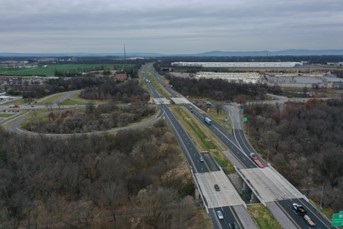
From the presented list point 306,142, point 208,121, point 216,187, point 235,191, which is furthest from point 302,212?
point 208,121

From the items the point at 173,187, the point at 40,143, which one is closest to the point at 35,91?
the point at 40,143

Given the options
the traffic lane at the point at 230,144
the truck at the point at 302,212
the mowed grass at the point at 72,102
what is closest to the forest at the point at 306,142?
→ the traffic lane at the point at 230,144

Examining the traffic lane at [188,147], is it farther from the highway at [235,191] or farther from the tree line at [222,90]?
the tree line at [222,90]

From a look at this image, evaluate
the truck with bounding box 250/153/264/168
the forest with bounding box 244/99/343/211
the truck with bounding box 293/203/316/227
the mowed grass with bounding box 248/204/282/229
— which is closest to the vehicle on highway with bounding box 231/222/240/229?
the mowed grass with bounding box 248/204/282/229

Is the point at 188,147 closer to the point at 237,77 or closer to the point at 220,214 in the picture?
the point at 220,214

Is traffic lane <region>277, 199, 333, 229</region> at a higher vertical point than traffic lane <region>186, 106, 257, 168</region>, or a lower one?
lower

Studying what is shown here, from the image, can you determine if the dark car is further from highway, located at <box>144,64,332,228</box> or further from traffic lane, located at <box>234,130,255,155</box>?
traffic lane, located at <box>234,130,255,155</box>
